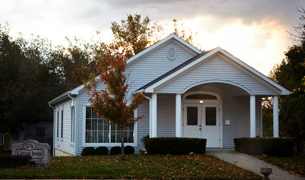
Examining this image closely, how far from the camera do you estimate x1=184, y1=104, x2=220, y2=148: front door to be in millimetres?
24359

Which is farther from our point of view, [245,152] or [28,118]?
[28,118]

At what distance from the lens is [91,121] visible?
77.6 ft

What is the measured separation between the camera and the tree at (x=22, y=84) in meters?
38.2

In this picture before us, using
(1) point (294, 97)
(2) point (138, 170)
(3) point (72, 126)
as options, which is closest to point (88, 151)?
(3) point (72, 126)

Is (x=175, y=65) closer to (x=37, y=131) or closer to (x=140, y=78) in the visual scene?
(x=140, y=78)

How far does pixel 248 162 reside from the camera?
18875 mm

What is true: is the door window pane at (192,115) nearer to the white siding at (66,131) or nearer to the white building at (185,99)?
the white building at (185,99)

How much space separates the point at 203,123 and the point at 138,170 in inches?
364

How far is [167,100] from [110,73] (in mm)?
6379

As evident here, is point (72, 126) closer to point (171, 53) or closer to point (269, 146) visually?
point (171, 53)

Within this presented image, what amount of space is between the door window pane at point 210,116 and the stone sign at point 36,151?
33.6 ft

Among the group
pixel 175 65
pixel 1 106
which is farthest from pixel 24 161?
pixel 1 106

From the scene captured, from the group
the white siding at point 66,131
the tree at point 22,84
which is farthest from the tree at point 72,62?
the white siding at point 66,131

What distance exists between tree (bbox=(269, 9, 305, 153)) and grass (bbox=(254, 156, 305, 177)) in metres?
2.79
